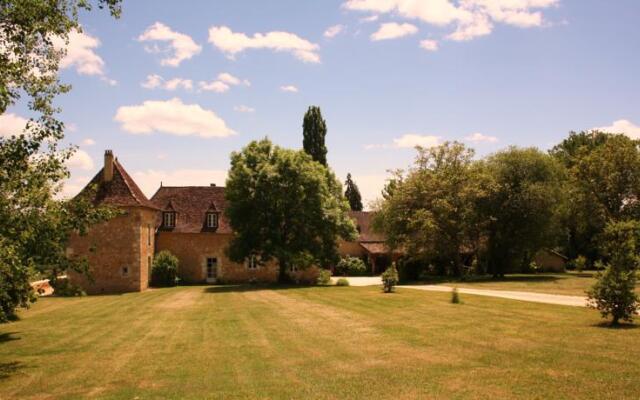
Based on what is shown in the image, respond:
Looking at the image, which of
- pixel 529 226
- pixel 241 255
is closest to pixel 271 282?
pixel 241 255

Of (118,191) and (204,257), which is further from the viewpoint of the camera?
(204,257)

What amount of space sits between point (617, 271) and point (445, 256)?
2776cm

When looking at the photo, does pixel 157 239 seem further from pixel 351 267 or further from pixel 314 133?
pixel 314 133

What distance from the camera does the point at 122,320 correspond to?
20.7 metres

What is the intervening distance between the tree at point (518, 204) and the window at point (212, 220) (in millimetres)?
21282

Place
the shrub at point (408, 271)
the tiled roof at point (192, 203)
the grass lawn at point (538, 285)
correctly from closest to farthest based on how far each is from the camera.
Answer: the grass lawn at point (538, 285) → the shrub at point (408, 271) → the tiled roof at point (192, 203)

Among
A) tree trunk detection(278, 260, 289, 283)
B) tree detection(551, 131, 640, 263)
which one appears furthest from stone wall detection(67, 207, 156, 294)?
tree detection(551, 131, 640, 263)

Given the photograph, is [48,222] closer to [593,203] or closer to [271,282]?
[271,282]

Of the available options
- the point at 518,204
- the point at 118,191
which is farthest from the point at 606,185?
the point at 118,191

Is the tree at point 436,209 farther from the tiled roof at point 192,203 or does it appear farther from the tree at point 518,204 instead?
the tiled roof at point 192,203

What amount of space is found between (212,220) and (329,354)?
32.5 m

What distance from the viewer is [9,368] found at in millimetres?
13242

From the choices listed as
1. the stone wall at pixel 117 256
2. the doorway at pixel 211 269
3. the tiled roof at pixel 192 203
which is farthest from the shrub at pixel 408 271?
the stone wall at pixel 117 256

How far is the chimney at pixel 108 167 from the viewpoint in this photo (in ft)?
123
